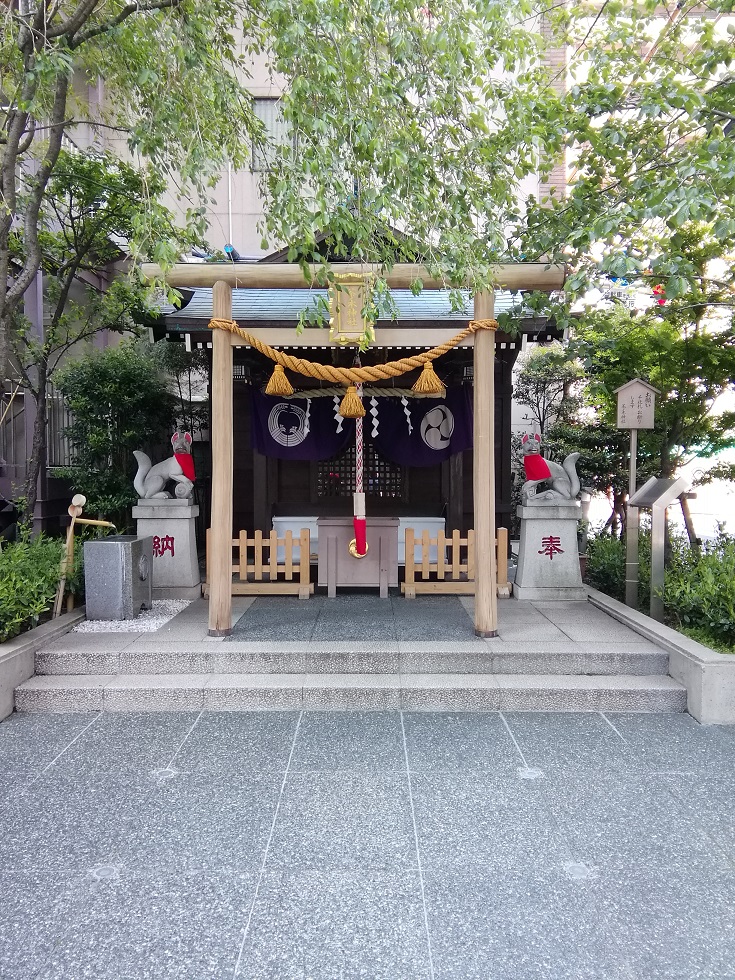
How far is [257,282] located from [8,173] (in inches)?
98.7

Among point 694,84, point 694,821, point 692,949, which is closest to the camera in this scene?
point 692,949

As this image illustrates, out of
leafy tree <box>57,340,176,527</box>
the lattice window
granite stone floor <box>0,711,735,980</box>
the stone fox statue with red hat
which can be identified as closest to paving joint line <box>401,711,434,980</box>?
granite stone floor <box>0,711,735,980</box>

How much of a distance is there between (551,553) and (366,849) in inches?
202

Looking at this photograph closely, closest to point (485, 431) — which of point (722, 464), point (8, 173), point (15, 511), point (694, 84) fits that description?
point (694, 84)

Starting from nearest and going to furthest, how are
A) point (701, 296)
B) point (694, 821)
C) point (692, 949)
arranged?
point (692, 949), point (694, 821), point (701, 296)

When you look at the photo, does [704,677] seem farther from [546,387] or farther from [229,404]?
[546,387]

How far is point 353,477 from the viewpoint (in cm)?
939

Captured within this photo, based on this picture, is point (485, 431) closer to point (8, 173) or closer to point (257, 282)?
point (257, 282)

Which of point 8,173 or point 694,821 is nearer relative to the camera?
point 694,821

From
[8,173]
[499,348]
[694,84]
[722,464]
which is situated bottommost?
[722,464]

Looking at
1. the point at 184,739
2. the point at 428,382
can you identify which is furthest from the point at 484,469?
the point at 184,739

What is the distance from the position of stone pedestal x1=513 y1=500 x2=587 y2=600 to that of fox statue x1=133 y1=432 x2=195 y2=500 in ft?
14.6

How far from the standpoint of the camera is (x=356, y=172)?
4.86 meters

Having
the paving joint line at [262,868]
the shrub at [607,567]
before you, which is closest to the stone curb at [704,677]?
the shrub at [607,567]
